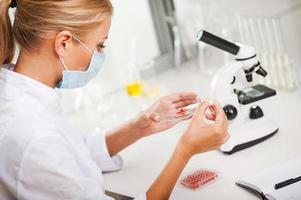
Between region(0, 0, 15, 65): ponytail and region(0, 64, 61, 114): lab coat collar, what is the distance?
0.07 m

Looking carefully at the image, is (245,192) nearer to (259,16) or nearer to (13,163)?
(13,163)

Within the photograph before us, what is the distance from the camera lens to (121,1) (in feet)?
8.29

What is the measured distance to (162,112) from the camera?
1.69m

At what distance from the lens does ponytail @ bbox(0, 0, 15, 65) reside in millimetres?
1348

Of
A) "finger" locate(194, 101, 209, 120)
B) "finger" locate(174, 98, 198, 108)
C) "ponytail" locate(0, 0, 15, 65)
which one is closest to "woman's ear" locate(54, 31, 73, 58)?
"ponytail" locate(0, 0, 15, 65)

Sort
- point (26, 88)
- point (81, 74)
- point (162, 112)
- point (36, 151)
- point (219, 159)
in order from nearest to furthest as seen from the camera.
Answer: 1. point (36, 151)
2. point (26, 88)
3. point (81, 74)
4. point (219, 159)
5. point (162, 112)

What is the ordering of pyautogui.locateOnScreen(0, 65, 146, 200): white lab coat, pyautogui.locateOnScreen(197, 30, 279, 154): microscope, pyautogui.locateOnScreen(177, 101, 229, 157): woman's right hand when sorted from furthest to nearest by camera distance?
pyautogui.locateOnScreen(197, 30, 279, 154): microscope
pyautogui.locateOnScreen(177, 101, 229, 157): woman's right hand
pyautogui.locateOnScreen(0, 65, 146, 200): white lab coat

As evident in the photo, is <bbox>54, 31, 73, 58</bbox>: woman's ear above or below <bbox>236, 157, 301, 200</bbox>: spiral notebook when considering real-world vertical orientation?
above

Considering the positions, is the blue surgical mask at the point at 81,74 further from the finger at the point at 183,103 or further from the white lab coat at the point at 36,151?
the finger at the point at 183,103

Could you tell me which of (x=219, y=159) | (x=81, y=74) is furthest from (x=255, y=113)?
(x=81, y=74)

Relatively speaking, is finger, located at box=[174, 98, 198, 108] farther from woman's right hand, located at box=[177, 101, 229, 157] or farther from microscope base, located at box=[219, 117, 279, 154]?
Answer: woman's right hand, located at box=[177, 101, 229, 157]

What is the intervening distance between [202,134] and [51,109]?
15.7 inches

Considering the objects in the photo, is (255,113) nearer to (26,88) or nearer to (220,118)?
(220,118)

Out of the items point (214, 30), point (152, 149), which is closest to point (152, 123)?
point (152, 149)
